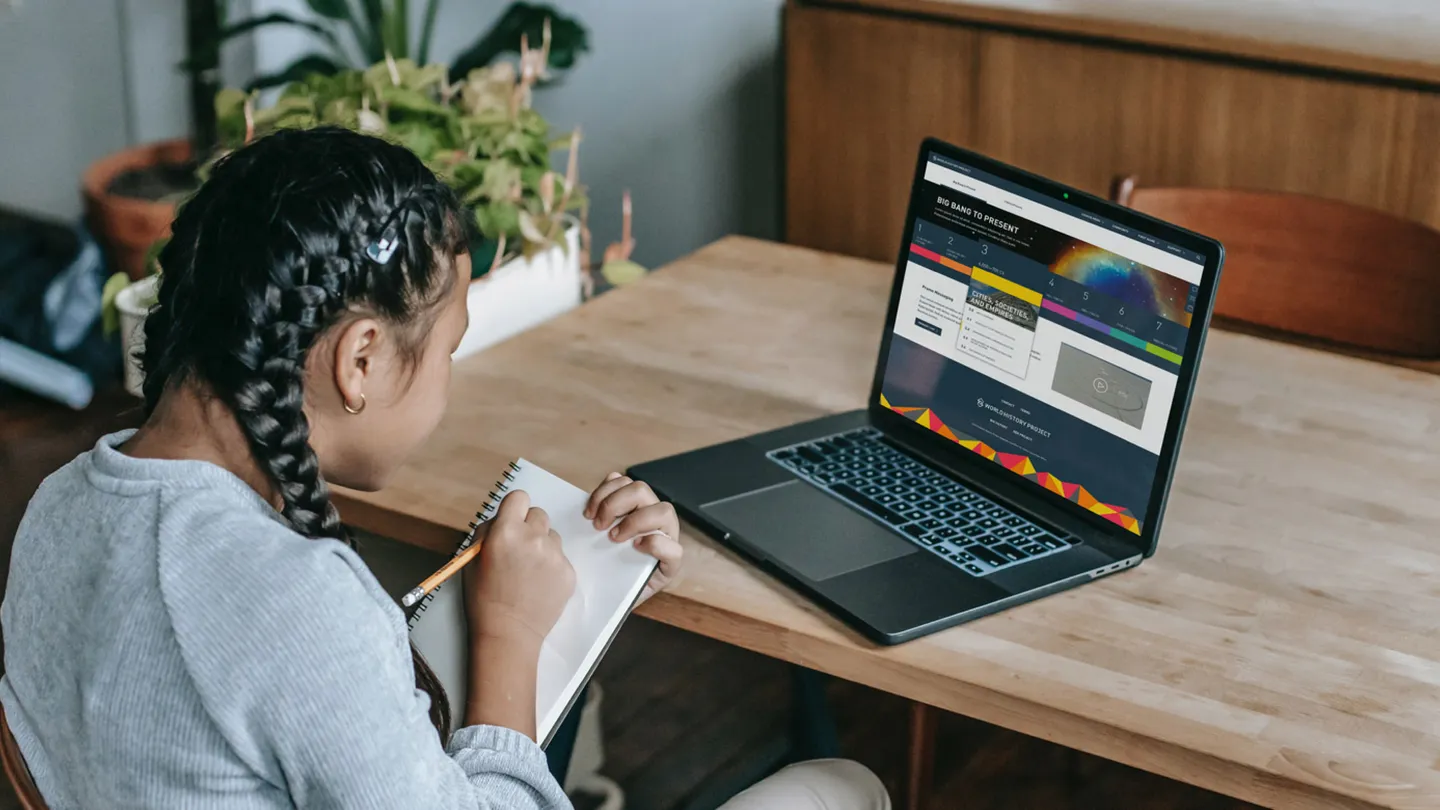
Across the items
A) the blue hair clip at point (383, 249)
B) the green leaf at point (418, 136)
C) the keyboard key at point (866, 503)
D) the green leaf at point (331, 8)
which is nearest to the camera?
the blue hair clip at point (383, 249)

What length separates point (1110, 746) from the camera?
106 centimetres

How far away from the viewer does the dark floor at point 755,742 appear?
212cm

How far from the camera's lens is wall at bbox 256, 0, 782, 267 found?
117 inches

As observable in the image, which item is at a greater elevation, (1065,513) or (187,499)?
(187,499)

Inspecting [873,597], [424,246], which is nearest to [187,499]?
[424,246]

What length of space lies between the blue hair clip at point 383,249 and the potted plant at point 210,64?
2.00 meters

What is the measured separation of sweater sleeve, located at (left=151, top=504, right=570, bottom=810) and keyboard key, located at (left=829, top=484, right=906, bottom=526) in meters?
0.53

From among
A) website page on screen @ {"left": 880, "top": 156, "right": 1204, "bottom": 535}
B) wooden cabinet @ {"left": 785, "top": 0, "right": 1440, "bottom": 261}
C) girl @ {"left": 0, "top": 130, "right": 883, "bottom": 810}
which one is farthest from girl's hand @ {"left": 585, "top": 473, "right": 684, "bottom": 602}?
wooden cabinet @ {"left": 785, "top": 0, "right": 1440, "bottom": 261}

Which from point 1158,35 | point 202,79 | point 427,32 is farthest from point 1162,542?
point 202,79

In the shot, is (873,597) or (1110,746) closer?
(1110,746)

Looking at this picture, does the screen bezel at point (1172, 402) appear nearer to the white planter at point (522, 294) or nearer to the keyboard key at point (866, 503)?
the keyboard key at point (866, 503)

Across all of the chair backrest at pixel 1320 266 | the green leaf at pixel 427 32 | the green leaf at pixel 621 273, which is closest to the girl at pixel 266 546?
the green leaf at pixel 621 273

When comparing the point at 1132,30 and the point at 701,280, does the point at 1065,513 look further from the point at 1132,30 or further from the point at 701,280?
the point at 1132,30

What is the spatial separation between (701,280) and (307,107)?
527 millimetres
